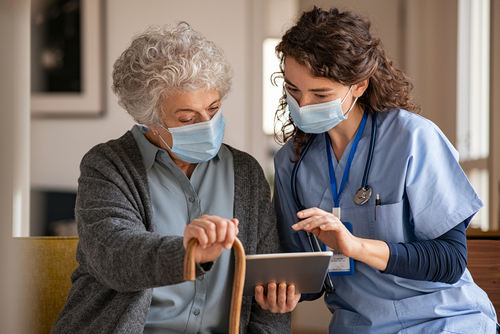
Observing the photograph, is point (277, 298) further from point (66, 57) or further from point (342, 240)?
point (66, 57)

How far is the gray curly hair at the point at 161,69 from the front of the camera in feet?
4.31

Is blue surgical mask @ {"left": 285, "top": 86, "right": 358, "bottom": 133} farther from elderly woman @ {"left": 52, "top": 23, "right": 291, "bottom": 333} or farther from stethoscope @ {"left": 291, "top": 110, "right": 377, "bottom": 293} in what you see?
elderly woman @ {"left": 52, "top": 23, "right": 291, "bottom": 333}

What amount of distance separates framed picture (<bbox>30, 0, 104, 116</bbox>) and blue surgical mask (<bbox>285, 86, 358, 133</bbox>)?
68.3 inches

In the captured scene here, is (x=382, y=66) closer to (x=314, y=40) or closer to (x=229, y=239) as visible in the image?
(x=314, y=40)

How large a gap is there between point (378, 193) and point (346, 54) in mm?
399

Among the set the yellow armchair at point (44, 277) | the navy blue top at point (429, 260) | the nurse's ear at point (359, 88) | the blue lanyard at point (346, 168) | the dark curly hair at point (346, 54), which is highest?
the dark curly hair at point (346, 54)

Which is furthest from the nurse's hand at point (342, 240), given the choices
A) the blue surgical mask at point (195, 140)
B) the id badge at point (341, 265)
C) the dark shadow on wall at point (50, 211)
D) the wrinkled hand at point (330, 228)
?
the dark shadow on wall at point (50, 211)

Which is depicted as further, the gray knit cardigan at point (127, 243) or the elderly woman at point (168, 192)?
the elderly woman at point (168, 192)

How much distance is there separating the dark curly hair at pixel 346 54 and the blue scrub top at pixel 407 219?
0.08 metres

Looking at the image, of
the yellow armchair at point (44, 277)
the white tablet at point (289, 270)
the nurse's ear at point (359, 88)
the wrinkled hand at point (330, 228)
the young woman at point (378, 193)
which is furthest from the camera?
the yellow armchair at point (44, 277)

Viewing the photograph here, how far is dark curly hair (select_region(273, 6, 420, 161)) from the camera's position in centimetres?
133

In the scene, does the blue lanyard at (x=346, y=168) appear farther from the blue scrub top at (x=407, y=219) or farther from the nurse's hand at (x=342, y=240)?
the nurse's hand at (x=342, y=240)

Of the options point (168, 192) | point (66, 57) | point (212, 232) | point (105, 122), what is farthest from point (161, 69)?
point (66, 57)

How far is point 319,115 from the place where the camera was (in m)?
1.38
